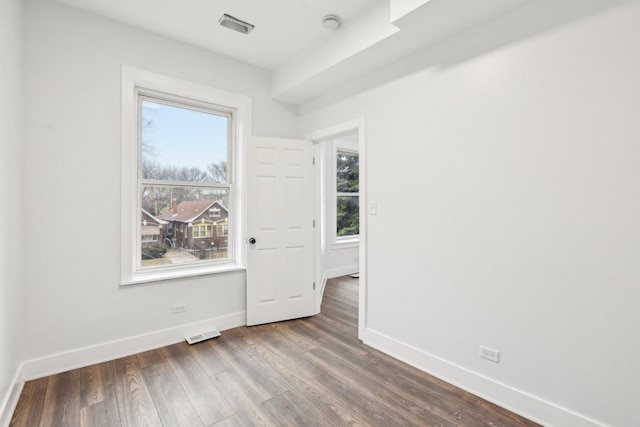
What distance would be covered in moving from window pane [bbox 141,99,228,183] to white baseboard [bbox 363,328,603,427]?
2.48m

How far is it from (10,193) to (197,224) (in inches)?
58.4

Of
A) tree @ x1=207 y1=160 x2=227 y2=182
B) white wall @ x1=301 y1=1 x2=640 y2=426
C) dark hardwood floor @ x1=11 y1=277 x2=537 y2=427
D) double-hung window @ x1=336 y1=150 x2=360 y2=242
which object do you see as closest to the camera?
white wall @ x1=301 y1=1 x2=640 y2=426

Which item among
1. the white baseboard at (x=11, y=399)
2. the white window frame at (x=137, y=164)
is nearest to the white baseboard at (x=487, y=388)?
the white window frame at (x=137, y=164)

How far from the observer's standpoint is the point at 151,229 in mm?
2951

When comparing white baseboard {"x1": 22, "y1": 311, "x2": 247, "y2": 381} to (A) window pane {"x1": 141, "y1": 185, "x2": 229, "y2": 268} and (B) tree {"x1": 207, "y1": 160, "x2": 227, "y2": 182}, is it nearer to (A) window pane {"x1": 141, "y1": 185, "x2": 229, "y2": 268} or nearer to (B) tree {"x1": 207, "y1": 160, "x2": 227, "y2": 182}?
(A) window pane {"x1": 141, "y1": 185, "x2": 229, "y2": 268}

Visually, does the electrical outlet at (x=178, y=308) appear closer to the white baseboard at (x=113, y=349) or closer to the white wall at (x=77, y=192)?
the white wall at (x=77, y=192)

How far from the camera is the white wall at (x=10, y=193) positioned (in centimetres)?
176

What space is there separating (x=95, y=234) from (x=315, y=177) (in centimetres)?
223

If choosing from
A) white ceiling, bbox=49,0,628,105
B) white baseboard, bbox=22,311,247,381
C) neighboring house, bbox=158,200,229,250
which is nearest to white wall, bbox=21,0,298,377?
white baseboard, bbox=22,311,247,381

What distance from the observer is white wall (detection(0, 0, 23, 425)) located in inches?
69.2

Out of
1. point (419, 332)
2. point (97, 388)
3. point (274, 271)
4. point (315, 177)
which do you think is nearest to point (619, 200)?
point (419, 332)

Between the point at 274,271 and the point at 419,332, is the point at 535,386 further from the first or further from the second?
the point at 274,271

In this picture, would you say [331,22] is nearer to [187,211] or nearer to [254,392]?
[187,211]

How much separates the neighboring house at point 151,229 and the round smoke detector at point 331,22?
2379mm
